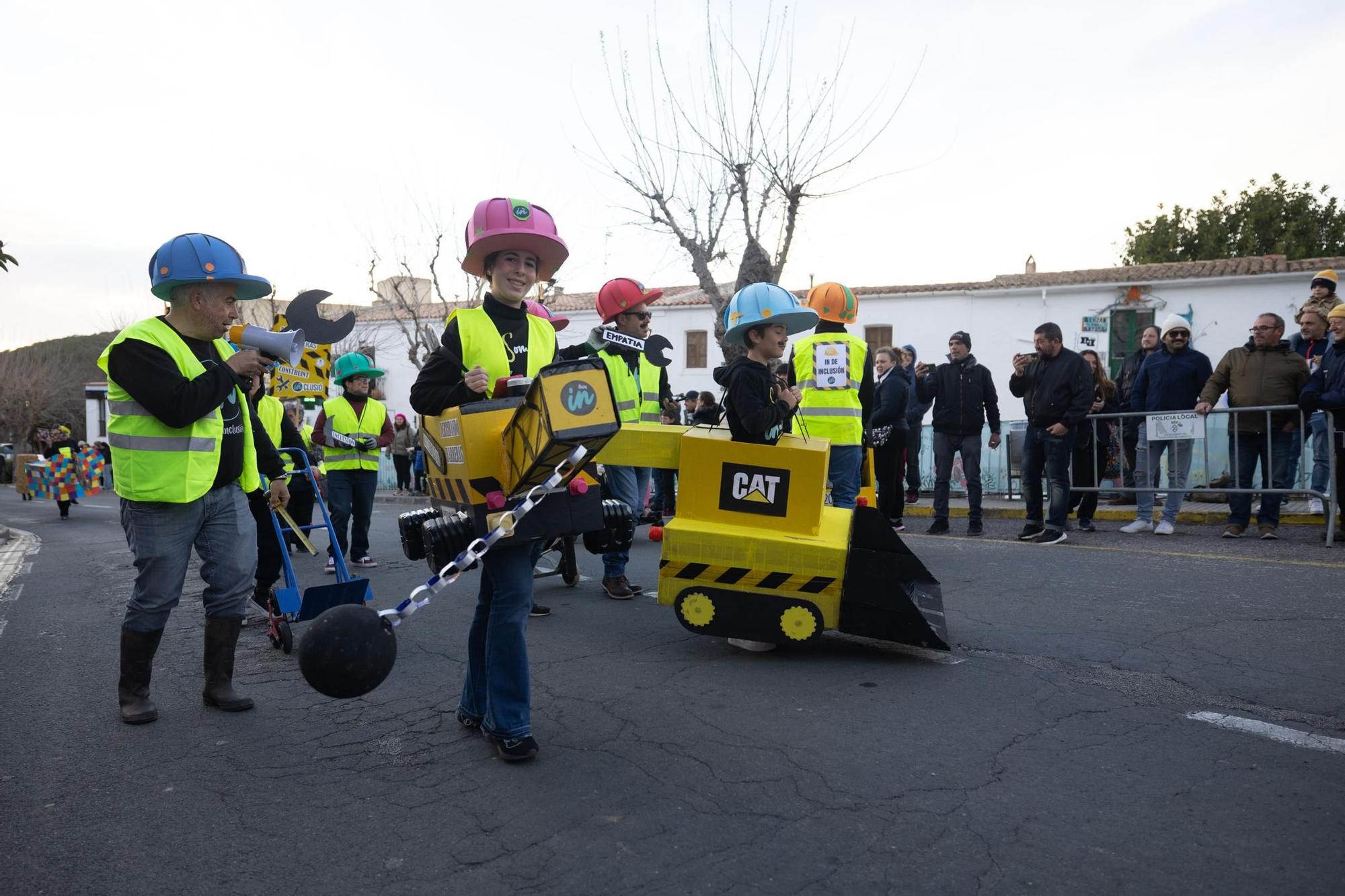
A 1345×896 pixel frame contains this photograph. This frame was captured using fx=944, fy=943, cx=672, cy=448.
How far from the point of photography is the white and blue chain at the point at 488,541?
2.88 meters

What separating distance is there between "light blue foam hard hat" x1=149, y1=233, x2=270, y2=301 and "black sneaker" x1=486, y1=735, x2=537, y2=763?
A: 228 cm

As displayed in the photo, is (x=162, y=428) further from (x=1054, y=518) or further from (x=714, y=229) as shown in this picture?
(x=714, y=229)

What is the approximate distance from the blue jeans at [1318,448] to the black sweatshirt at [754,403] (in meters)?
6.61

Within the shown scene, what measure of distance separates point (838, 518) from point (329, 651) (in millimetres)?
3009

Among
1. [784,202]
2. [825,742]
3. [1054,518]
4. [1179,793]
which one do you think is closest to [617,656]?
[825,742]

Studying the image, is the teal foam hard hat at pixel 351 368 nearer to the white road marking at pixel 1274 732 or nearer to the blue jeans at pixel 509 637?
the blue jeans at pixel 509 637

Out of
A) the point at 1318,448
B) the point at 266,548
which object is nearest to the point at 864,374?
the point at 266,548

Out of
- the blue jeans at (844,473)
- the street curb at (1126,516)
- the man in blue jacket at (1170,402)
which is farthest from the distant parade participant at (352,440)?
the man in blue jacket at (1170,402)

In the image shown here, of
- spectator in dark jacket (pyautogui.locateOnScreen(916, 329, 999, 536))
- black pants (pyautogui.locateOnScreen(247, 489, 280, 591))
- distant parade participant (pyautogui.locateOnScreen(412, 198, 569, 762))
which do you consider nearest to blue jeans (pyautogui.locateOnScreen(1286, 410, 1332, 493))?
spectator in dark jacket (pyautogui.locateOnScreen(916, 329, 999, 536))

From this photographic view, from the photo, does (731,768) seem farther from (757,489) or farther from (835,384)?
(835,384)

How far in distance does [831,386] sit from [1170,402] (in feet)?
16.0

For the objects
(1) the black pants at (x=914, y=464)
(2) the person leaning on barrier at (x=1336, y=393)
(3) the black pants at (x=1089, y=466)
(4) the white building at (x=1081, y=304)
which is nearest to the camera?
(2) the person leaning on barrier at (x=1336, y=393)

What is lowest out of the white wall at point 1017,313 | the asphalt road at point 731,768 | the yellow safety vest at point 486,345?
the asphalt road at point 731,768

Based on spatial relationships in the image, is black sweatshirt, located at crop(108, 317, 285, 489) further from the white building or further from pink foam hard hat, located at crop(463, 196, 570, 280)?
the white building
